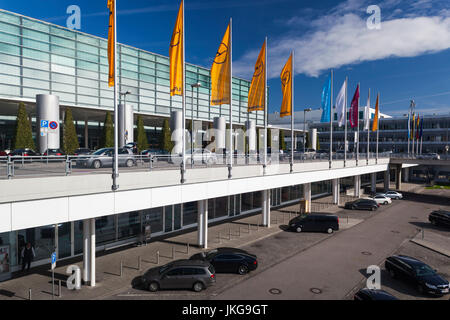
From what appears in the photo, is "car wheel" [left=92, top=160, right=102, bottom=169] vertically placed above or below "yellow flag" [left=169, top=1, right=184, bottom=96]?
below

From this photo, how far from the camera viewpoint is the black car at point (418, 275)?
47.0ft

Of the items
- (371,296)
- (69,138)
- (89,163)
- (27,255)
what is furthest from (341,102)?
(27,255)

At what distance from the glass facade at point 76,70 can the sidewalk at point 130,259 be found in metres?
25.0

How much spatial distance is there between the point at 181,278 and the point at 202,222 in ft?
21.1

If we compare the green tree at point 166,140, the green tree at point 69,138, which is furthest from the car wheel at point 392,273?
the green tree at point 166,140

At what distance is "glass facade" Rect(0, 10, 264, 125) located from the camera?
33188mm

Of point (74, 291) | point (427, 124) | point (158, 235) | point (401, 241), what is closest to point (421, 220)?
point (401, 241)

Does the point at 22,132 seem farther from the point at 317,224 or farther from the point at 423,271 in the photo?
the point at 423,271

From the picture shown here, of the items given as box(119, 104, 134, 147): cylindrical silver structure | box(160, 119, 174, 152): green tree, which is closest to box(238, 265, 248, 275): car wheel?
box(119, 104, 134, 147): cylindrical silver structure

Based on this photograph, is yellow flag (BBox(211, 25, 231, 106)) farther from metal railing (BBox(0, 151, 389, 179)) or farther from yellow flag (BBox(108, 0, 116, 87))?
yellow flag (BBox(108, 0, 116, 87))

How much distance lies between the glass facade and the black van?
29.5 meters

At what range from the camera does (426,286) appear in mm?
14352

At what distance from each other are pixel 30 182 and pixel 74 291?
6.40 metres
